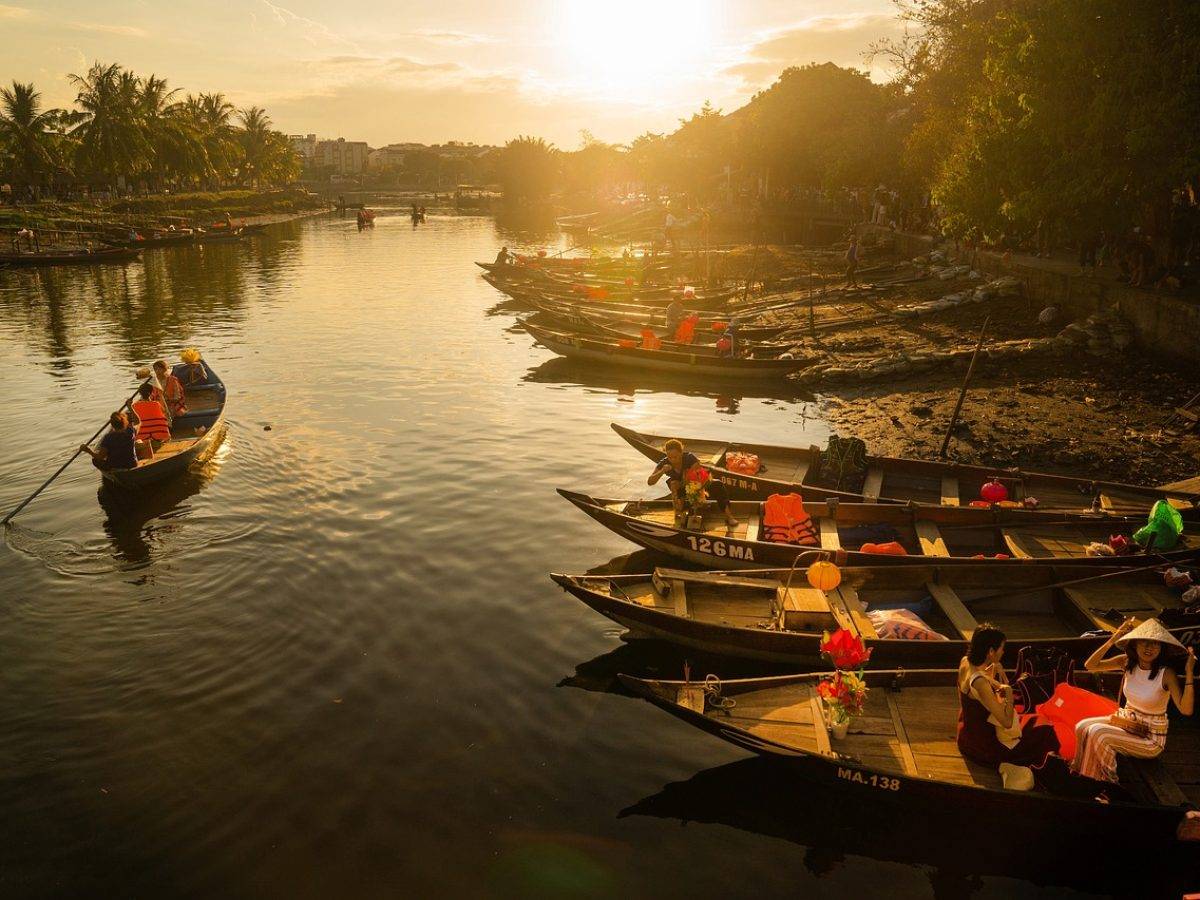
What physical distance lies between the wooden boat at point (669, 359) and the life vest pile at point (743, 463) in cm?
1247

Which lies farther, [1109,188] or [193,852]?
[1109,188]

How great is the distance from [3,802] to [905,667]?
445 inches

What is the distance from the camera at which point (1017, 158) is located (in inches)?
1011

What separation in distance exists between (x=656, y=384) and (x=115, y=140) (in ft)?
257

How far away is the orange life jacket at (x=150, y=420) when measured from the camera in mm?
18250

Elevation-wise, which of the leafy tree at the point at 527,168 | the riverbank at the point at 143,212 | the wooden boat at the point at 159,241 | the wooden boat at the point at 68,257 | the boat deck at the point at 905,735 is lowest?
the boat deck at the point at 905,735

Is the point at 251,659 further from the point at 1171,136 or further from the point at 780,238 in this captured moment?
the point at 780,238

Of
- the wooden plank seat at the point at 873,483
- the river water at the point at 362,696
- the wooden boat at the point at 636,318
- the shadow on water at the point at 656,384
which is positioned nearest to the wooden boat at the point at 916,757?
the river water at the point at 362,696

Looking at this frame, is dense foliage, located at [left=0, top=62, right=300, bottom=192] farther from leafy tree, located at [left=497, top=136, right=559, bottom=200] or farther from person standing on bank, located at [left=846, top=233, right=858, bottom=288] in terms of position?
person standing on bank, located at [left=846, top=233, right=858, bottom=288]

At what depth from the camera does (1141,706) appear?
313 inches

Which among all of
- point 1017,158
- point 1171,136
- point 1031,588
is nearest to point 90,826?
point 1031,588

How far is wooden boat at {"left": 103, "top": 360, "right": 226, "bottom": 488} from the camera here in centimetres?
1716

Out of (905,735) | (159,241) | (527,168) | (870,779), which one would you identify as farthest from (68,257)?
(527,168)

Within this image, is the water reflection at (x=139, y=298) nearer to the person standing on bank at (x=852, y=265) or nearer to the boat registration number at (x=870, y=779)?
the person standing on bank at (x=852, y=265)
